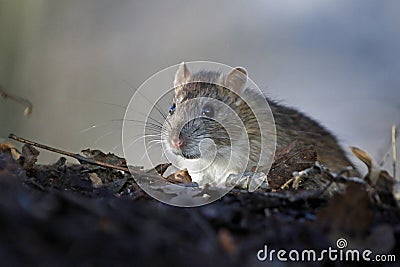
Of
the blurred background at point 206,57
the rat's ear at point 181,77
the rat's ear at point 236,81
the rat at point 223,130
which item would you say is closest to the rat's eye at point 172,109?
the rat at point 223,130

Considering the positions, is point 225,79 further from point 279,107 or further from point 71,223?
point 71,223

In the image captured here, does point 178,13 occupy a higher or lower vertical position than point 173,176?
higher

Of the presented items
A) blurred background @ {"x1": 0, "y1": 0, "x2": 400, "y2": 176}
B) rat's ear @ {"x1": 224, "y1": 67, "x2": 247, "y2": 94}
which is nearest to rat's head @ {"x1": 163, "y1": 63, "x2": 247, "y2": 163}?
rat's ear @ {"x1": 224, "y1": 67, "x2": 247, "y2": 94}

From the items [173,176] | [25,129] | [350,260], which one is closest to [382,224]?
[350,260]

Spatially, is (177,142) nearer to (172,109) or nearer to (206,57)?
(172,109)

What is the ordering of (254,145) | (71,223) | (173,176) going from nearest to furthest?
(71,223)
(173,176)
(254,145)

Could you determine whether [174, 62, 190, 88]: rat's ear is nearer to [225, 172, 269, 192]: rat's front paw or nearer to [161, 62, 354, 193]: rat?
[161, 62, 354, 193]: rat

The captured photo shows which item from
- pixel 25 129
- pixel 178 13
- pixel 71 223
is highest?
pixel 178 13

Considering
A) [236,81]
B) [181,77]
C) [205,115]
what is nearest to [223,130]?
[205,115]
